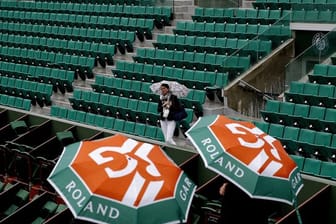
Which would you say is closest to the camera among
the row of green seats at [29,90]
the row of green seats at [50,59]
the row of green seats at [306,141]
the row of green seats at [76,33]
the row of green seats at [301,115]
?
the row of green seats at [306,141]

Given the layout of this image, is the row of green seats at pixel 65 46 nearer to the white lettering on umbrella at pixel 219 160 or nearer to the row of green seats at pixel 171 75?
the row of green seats at pixel 171 75

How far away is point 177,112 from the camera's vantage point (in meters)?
11.1

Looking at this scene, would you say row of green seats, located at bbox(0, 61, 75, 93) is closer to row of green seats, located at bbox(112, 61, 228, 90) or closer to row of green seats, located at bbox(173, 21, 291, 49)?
row of green seats, located at bbox(112, 61, 228, 90)

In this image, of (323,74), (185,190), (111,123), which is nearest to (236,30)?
(323,74)

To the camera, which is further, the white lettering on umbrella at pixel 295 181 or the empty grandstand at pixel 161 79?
the empty grandstand at pixel 161 79

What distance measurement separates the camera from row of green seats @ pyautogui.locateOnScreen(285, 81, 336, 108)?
11883mm

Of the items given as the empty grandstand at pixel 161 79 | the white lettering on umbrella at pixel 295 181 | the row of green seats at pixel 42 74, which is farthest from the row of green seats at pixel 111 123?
the white lettering on umbrella at pixel 295 181

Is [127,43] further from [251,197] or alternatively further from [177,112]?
[251,197]

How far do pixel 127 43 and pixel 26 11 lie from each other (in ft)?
21.4

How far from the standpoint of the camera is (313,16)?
48.3ft

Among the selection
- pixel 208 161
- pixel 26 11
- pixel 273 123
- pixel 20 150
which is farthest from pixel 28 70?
pixel 208 161

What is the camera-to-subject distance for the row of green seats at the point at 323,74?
12.4 meters

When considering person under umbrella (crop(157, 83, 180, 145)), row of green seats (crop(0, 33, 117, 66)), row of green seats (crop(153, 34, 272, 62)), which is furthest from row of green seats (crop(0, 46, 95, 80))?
person under umbrella (crop(157, 83, 180, 145))

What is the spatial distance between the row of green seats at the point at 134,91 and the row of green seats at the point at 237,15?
10.7 feet
